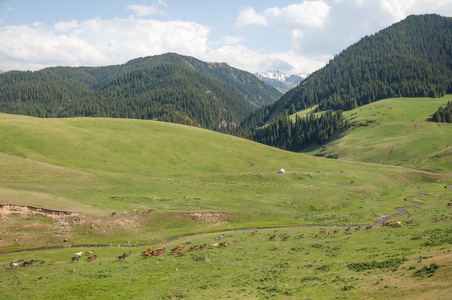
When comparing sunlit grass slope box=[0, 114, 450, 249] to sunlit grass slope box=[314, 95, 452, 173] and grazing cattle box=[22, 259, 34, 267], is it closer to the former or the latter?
grazing cattle box=[22, 259, 34, 267]

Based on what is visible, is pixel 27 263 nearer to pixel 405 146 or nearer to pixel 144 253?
pixel 144 253

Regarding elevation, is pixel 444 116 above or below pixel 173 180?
above

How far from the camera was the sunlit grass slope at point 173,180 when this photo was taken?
52750mm

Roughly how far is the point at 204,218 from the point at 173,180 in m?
25.6

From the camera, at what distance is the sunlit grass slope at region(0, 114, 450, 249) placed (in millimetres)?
52750

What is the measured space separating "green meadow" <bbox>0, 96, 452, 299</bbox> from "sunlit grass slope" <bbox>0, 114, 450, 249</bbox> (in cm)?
38

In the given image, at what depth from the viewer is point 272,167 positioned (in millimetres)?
105625

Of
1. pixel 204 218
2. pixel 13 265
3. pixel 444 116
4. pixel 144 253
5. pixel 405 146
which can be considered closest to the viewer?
pixel 13 265

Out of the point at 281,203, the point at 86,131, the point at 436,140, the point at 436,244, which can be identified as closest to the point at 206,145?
the point at 86,131

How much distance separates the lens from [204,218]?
55.3 meters

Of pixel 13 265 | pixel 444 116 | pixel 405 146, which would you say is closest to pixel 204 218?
pixel 13 265

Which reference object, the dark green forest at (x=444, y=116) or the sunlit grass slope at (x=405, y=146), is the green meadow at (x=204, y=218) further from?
the dark green forest at (x=444, y=116)

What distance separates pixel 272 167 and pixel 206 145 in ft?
88.6

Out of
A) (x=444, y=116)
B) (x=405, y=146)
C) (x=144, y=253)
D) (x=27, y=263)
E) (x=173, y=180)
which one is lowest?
(x=144, y=253)
